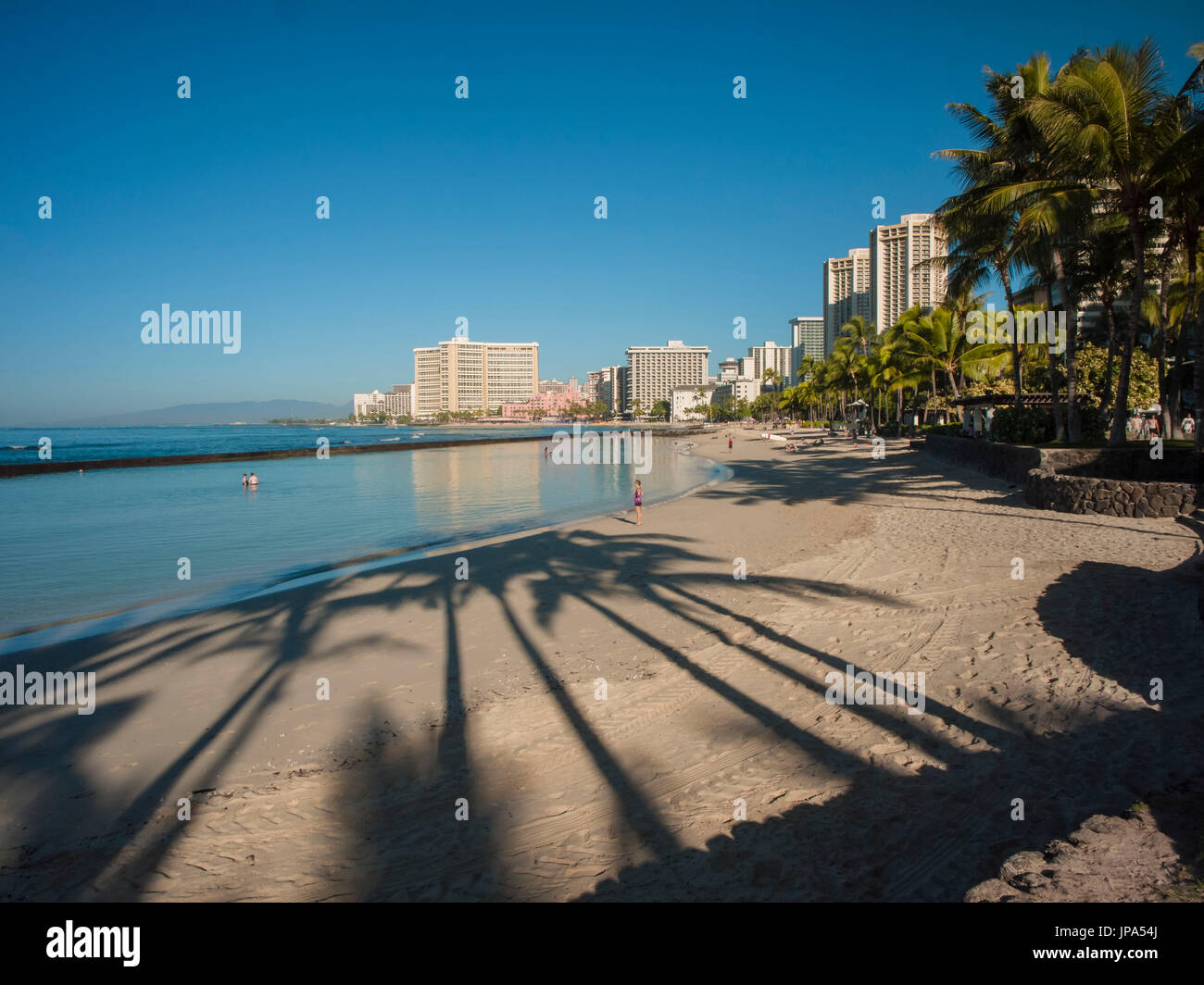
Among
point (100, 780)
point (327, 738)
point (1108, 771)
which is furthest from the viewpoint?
point (327, 738)

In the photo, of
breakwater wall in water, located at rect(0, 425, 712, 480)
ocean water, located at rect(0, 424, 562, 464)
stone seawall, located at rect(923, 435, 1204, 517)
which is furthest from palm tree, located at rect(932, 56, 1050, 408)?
ocean water, located at rect(0, 424, 562, 464)

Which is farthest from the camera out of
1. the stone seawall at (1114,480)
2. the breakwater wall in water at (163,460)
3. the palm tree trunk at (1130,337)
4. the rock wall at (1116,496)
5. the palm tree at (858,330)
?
the palm tree at (858,330)

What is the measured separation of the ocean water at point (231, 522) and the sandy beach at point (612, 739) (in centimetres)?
330

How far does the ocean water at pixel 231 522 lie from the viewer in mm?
12773

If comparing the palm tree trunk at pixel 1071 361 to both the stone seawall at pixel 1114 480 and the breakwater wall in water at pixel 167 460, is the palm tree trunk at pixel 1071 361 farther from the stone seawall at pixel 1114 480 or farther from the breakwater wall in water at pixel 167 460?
the breakwater wall in water at pixel 167 460

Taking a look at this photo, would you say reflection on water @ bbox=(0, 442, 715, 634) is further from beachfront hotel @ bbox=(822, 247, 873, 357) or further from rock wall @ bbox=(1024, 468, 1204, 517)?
beachfront hotel @ bbox=(822, 247, 873, 357)

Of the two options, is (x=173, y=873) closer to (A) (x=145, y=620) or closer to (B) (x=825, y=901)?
(B) (x=825, y=901)

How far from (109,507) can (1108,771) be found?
32856 mm

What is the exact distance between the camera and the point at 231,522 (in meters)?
22.4

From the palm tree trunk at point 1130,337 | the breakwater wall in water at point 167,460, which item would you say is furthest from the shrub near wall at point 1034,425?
the breakwater wall in water at point 167,460

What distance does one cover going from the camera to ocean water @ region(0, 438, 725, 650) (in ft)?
41.9

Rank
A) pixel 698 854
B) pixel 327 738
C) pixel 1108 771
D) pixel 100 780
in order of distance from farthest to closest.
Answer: pixel 327 738 < pixel 100 780 < pixel 1108 771 < pixel 698 854
